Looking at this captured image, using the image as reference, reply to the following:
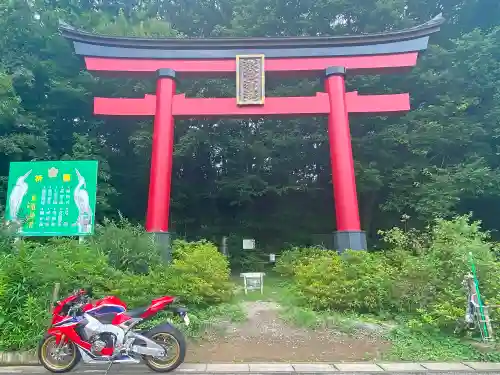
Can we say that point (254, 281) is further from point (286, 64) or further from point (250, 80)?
point (286, 64)

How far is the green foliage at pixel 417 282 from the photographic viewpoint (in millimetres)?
6270

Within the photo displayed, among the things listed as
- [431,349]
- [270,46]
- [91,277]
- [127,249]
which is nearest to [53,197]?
[127,249]

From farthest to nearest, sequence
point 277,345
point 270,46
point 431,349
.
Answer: point 270,46
point 277,345
point 431,349

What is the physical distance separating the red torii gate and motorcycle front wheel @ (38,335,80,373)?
557cm

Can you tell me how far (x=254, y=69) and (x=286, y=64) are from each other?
0.90 metres

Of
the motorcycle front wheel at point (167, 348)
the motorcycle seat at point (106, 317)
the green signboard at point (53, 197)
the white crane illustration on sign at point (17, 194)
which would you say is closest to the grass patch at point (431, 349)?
the motorcycle front wheel at point (167, 348)

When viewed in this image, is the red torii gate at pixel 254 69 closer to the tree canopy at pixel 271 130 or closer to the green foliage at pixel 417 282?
the tree canopy at pixel 271 130

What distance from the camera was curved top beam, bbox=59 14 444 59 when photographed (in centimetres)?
1102

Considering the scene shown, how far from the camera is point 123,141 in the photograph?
52.6ft

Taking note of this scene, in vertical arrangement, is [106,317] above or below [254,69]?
below

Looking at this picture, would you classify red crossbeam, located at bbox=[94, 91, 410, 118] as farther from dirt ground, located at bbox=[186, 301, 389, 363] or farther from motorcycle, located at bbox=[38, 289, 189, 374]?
motorcycle, located at bbox=[38, 289, 189, 374]

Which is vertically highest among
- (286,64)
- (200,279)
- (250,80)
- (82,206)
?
(286,64)

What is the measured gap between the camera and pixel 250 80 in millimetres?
11000

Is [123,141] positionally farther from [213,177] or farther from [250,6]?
[250,6]
